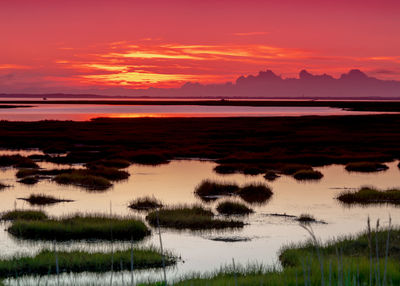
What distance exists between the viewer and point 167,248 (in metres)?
22.2

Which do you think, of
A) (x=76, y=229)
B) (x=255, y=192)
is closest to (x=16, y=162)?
(x=255, y=192)

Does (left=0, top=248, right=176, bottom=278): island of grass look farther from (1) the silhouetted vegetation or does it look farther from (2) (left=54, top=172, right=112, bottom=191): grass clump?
(1) the silhouetted vegetation

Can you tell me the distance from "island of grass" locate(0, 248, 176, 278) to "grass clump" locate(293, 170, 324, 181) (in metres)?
23.8

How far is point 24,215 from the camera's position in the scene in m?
26.2

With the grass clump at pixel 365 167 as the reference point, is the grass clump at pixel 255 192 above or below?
above

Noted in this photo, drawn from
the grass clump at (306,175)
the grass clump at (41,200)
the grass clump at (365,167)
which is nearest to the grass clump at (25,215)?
the grass clump at (41,200)

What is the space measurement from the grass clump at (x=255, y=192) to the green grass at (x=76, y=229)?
10.8 metres

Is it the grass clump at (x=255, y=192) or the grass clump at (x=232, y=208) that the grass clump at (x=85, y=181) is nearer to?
the grass clump at (x=255, y=192)

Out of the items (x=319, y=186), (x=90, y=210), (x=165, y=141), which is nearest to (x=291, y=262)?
(x=90, y=210)

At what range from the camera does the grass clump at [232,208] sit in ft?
94.8

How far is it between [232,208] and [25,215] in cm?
968

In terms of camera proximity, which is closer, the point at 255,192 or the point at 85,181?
the point at 255,192

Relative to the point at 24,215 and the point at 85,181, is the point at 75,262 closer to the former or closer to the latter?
the point at 24,215

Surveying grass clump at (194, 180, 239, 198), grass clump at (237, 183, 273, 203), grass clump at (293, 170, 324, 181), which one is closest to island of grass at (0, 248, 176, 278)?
grass clump at (237, 183, 273, 203)
